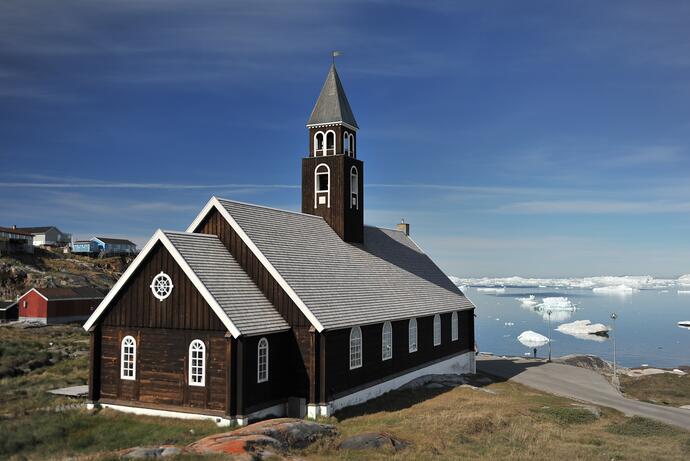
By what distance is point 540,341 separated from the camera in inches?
3794

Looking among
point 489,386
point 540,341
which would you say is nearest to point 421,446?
point 489,386

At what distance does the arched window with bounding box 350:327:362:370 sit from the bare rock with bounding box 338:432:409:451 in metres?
7.04

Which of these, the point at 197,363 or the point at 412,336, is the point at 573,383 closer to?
the point at 412,336

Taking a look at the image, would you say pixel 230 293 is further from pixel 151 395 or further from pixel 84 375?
pixel 84 375

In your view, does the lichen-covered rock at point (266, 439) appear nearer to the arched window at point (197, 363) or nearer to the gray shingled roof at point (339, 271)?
the arched window at point (197, 363)

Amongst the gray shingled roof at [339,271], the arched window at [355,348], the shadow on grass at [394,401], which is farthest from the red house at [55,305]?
the arched window at [355,348]

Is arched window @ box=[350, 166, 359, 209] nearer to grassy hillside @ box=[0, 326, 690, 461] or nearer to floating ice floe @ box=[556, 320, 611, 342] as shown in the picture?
grassy hillside @ box=[0, 326, 690, 461]

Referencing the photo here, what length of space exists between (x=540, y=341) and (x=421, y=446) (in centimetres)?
8162

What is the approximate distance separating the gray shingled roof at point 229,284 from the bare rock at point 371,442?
5692 mm

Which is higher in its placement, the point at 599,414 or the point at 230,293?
the point at 230,293

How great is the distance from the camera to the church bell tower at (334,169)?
35.3 m

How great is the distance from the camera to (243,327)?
914 inches

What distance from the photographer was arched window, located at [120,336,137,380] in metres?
25.2

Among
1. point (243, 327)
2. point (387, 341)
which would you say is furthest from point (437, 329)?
point (243, 327)
